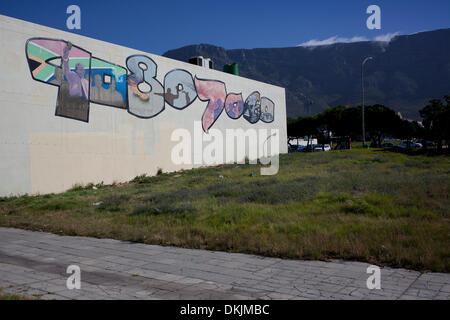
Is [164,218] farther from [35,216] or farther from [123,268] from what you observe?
[35,216]

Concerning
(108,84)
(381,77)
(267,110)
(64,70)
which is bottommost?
(108,84)

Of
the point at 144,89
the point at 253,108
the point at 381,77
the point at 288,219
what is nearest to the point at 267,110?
the point at 253,108

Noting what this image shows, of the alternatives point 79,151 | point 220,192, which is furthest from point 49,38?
point 220,192

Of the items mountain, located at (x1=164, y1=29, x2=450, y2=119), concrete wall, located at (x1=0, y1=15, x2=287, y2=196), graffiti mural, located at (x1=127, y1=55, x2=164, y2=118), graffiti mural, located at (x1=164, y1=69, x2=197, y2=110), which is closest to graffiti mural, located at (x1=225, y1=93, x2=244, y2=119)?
concrete wall, located at (x1=0, y1=15, x2=287, y2=196)

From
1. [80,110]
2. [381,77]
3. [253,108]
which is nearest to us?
[80,110]

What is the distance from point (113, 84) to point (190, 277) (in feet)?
50.6

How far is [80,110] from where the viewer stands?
56.2 ft

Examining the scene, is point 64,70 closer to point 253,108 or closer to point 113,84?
point 113,84

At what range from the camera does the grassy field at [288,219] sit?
6.20m

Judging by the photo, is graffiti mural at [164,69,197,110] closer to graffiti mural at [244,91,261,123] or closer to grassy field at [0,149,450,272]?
graffiti mural at [244,91,261,123]

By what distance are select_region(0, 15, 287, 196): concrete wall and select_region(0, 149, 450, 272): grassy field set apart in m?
2.84

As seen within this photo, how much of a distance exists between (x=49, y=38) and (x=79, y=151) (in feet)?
16.1

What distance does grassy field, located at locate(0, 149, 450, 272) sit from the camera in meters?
6.20

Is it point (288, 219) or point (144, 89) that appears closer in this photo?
point (288, 219)
